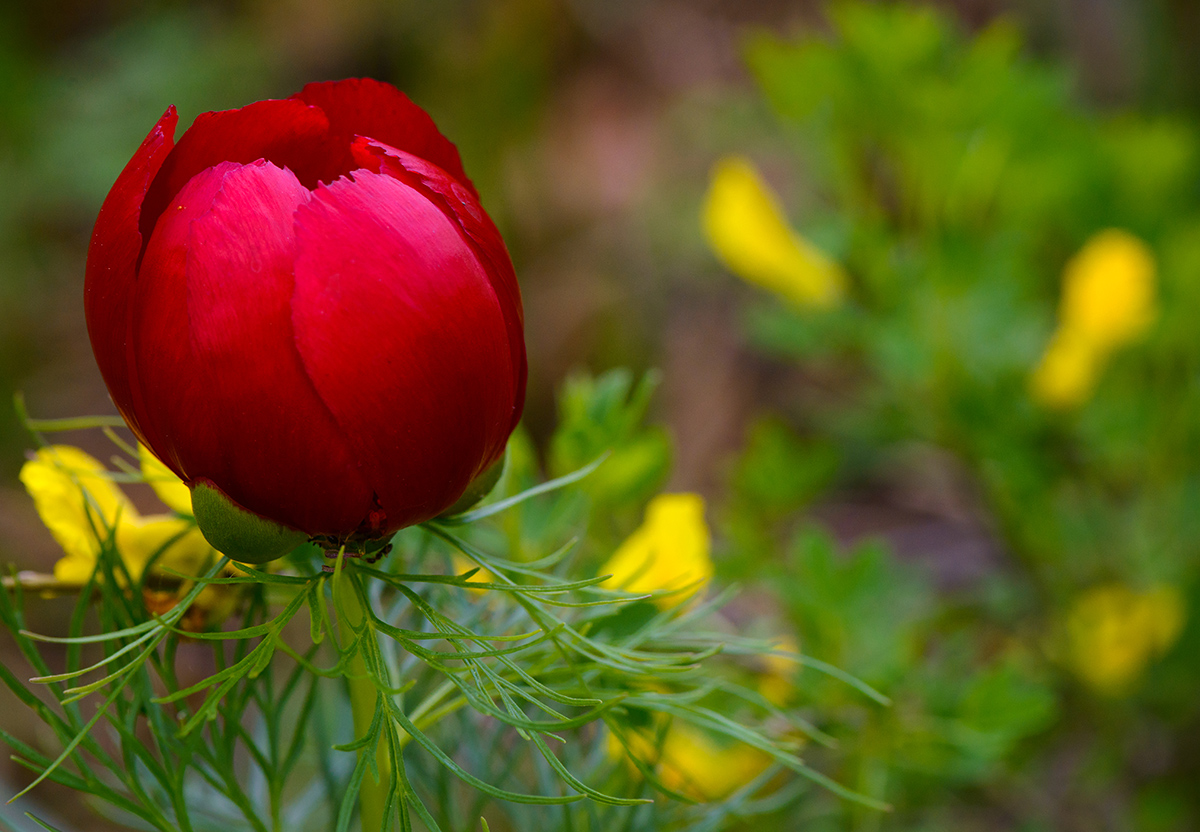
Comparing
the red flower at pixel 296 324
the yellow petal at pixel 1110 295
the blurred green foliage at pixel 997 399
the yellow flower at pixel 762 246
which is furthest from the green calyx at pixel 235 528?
the yellow petal at pixel 1110 295

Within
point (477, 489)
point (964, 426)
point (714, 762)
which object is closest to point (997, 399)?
point (964, 426)

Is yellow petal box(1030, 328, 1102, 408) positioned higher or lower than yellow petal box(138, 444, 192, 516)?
lower

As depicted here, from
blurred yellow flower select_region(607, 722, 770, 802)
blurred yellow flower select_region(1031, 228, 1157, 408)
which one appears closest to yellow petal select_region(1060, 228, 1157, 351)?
blurred yellow flower select_region(1031, 228, 1157, 408)

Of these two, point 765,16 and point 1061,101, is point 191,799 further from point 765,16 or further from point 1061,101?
point 765,16

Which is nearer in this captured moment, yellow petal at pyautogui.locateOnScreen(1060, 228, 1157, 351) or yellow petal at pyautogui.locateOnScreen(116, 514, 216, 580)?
yellow petal at pyautogui.locateOnScreen(116, 514, 216, 580)

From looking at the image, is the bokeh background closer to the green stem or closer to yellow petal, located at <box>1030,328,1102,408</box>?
yellow petal, located at <box>1030,328,1102,408</box>

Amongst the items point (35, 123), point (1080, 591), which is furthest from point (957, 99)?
point (35, 123)
